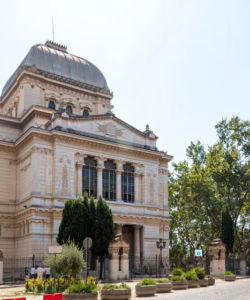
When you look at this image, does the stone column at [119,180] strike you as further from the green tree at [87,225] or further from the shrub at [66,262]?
the shrub at [66,262]

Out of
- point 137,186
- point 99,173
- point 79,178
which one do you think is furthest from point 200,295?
point 137,186

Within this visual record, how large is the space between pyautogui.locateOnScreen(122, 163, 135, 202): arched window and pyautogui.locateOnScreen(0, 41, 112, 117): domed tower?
26.8 ft

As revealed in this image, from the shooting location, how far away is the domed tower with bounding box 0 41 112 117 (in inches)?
1789

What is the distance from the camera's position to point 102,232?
32188 mm

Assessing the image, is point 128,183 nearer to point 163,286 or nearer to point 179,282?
point 179,282

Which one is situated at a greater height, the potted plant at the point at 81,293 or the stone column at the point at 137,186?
the stone column at the point at 137,186

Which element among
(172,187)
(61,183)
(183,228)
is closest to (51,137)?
(61,183)

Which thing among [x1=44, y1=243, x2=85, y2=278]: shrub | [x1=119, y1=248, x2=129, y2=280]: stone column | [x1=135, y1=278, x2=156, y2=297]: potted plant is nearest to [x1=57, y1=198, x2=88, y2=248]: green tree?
[x1=119, y1=248, x2=129, y2=280]: stone column

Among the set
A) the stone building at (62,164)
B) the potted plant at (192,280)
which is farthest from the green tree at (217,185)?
the potted plant at (192,280)

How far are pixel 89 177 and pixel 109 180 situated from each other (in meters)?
2.13

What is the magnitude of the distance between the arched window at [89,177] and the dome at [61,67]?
11.9 meters

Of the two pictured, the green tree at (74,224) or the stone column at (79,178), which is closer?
the green tree at (74,224)

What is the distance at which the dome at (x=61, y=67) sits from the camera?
1860 inches

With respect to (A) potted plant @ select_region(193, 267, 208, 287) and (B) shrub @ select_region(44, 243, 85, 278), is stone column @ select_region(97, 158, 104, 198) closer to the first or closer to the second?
(A) potted plant @ select_region(193, 267, 208, 287)
